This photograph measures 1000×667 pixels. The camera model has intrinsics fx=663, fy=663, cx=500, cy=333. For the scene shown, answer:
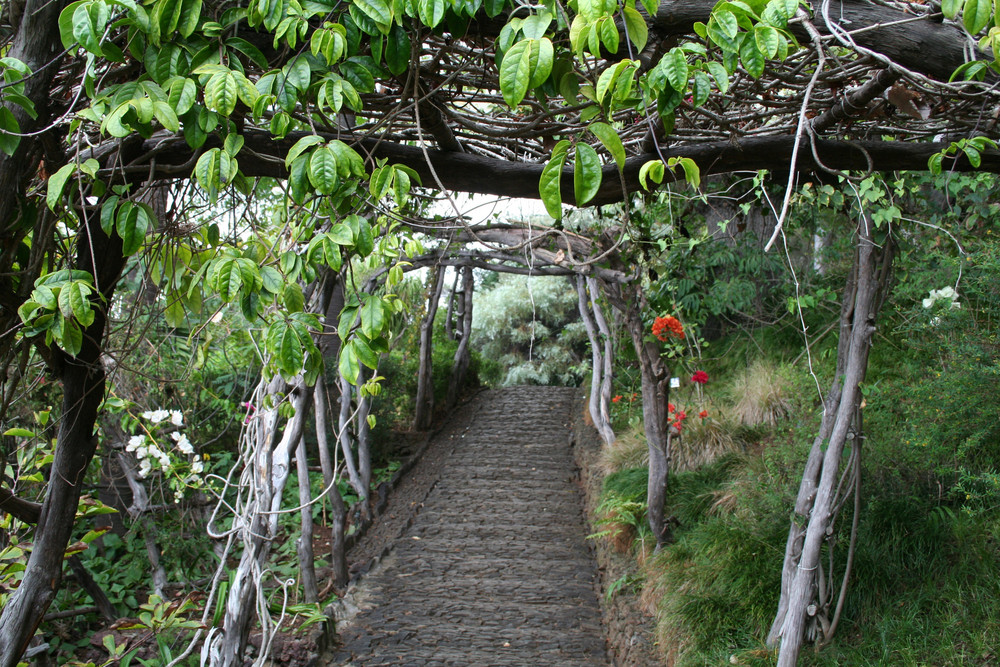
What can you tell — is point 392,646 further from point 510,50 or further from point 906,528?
point 510,50

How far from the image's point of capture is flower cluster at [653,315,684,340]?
4.79 metres

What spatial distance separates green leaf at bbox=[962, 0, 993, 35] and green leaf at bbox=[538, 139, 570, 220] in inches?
32.5

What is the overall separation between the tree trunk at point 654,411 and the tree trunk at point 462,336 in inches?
237

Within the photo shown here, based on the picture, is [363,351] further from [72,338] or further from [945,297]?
[945,297]

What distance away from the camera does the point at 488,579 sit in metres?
5.37

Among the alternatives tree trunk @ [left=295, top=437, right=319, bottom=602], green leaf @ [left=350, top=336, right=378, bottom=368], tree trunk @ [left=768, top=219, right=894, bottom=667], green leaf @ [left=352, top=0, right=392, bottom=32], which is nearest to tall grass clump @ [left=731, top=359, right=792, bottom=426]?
tree trunk @ [left=768, top=219, right=894, bottom=667]

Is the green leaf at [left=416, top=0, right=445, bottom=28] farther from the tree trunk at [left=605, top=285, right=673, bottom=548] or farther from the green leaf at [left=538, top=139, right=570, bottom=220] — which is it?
the tree trunk at [left=605, top=285, right=673, bottom=548]

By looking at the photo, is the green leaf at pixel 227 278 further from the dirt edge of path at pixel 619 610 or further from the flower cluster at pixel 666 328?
the flower cluster at pixel 666 328

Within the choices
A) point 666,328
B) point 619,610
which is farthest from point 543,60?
point 619,610

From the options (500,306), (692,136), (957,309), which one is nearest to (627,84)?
(692,136)

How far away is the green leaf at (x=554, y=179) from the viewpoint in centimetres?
126

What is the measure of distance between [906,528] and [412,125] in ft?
10.8

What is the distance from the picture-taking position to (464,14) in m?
1.54

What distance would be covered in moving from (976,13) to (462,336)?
10021 mm
